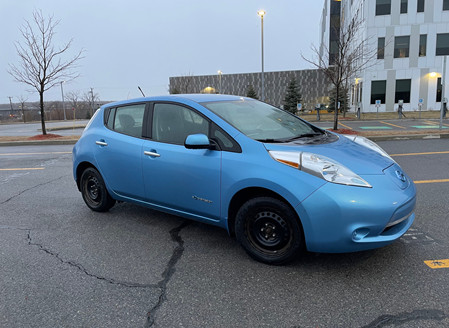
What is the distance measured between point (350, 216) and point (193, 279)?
1.42 m

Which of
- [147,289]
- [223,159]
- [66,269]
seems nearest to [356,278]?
[223,159]

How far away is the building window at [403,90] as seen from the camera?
105 feet

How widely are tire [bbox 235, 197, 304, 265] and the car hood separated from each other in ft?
1.76

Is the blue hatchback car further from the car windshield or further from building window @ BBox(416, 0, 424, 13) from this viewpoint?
building window @ BBox(416, 0, 424, 13)

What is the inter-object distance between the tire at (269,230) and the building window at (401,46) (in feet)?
111

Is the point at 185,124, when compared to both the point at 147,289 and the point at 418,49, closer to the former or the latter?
the point at 147,289

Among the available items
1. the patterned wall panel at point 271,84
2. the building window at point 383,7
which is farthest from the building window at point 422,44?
the patterned wall panel at point 271,84

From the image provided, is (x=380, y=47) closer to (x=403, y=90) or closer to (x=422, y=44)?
(x=422, y=44)

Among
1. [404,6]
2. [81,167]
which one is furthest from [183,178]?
[404,6]

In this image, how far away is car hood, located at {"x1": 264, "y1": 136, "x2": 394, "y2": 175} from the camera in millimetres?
3019

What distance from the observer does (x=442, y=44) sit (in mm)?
31031

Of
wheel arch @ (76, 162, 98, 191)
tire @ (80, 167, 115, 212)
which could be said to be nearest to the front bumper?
tire @ (80, 167, 115, 212)

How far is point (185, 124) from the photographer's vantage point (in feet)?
12.3

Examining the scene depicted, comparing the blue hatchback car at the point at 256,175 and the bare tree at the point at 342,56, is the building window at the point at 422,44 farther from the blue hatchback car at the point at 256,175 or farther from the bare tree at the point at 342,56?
the blue hatchback car at the point at 256,175
